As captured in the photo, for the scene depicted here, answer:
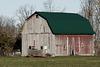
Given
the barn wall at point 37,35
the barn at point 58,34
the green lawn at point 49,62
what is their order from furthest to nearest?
the barn wall at point 37,35 → the barn at point 58,34 → the green lawn at point 49,62

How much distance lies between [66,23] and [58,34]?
3362 mm

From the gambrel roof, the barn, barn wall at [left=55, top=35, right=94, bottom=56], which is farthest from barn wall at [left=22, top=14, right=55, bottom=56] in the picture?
barn wall at [left=55, top=35, right=94, bottom=56]

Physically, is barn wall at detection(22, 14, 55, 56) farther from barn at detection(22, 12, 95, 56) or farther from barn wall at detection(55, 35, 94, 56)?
barn wall at detection(55, 35, 94, 56)

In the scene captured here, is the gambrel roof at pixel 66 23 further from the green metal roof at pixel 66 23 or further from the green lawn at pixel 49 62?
the green lawn at pixel 49 62

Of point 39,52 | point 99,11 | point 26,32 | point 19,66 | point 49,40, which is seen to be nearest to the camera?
point 19,66

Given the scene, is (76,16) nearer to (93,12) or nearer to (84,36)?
(84,36)

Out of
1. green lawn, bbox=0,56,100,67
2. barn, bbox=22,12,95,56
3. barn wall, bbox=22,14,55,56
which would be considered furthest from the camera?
barn wall, bbox=22,14,55,56

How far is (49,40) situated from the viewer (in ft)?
205

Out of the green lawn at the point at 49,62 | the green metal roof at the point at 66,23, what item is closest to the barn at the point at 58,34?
the green metal roof at the point at 66,23

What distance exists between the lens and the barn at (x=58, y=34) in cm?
6206

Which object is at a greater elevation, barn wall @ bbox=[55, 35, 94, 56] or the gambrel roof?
the gambrel roof

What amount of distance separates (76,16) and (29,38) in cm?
984

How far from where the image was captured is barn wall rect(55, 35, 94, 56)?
6225cm

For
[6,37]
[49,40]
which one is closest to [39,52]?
[49,40]
